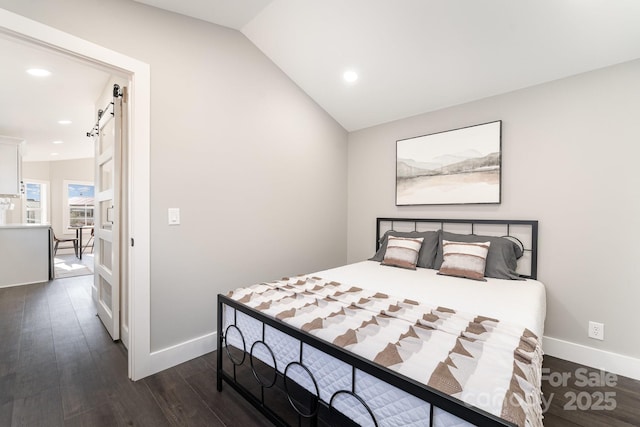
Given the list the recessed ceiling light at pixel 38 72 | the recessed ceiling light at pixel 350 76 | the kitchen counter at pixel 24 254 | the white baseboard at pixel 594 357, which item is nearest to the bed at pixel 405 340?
the white baseboard at pixel 594 357

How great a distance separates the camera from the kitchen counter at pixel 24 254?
4223mm

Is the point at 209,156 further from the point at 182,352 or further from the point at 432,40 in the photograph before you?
the point at 432,40

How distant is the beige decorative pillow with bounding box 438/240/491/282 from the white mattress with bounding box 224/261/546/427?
0.09 meters

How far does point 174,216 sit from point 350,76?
6.80ft

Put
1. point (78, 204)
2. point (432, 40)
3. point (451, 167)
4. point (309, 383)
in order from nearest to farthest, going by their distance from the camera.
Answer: point (309, 383), point (432, 40), point (451, 167), point (78, 204)

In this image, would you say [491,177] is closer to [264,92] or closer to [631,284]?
[631,284]

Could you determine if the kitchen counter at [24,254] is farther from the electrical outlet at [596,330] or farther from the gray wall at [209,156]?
the electrical outlet at [596,330]

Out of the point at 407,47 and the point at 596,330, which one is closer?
the point at 596,330

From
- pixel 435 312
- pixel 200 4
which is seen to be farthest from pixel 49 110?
pixel 435 312

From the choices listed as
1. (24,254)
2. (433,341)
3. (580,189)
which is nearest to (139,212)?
(433,341)

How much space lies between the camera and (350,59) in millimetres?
2607

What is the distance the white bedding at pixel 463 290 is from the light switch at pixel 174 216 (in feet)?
4.00

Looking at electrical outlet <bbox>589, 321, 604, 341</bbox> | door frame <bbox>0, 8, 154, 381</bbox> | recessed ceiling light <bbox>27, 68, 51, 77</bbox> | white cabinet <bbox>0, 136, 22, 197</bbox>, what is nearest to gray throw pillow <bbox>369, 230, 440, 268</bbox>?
electrical outlet <bbox>589, 321, 604, 341</bbox>

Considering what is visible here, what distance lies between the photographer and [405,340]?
1.19 m
